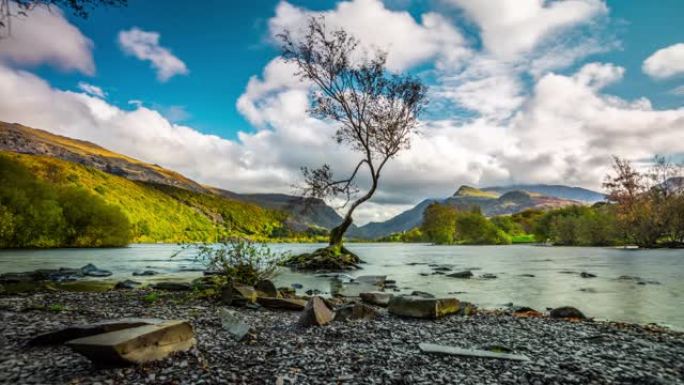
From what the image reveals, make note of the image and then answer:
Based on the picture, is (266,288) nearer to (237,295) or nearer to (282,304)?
(237,295)

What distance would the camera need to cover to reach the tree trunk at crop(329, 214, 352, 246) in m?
34.8

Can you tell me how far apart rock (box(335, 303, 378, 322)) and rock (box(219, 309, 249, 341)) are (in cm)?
308

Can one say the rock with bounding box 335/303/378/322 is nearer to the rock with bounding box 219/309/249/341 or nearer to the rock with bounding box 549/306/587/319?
the rock with bounding box 219/309/249/341

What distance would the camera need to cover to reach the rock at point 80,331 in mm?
6738

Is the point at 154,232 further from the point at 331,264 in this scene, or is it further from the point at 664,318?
the point at 664,318

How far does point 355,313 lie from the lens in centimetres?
1128

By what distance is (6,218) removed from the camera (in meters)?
65.5

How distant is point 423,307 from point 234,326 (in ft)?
19.0

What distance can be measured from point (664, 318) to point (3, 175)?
93.7 metres

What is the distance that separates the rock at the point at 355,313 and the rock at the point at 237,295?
12.1 ft

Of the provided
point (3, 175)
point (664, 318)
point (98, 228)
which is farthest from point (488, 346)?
point (98, 228)

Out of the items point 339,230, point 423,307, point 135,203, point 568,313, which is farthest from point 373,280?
point 135,203

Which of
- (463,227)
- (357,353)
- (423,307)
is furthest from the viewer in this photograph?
(463,227)

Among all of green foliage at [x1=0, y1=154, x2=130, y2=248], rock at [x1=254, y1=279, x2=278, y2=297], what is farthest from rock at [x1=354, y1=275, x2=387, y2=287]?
green foliage at [x1=0, y1=154, x2=130, y2=248]
